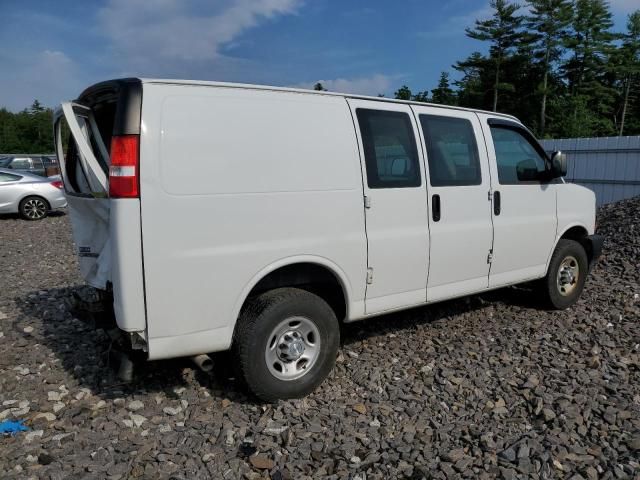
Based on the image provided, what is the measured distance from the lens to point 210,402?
3768mm

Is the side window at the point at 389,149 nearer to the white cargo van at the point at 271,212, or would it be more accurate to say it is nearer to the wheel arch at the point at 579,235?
the white cargo van at the point at 271,212

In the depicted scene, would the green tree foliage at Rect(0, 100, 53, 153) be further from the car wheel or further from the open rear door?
the open rear door

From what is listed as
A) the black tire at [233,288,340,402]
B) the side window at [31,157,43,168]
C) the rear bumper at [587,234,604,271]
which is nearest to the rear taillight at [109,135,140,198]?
the black tire at [233,288,340,402]

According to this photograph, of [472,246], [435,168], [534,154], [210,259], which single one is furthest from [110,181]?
[534,154]

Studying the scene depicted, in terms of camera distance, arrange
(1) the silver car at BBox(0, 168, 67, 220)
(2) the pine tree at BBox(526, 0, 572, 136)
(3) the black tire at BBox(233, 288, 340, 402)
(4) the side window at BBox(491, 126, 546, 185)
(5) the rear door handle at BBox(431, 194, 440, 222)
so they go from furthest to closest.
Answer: (2) the pine tree at BBox(526, 0, 572, 136)
(1) the silver car at BBox(0, 168, 67, 220)
(4) the side window at BBox(491, 126, 546, 185)
(5) the rear door handle at BBox(431, 194, 440, 222)
(3) the black tire at BBox(233, 288, 340, 402)

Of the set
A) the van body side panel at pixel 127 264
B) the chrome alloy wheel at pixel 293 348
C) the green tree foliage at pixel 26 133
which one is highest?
the green tree foliage at pixel 26 133

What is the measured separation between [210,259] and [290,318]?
2.43 ft

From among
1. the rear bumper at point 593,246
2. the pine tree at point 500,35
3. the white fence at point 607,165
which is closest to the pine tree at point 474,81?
the pine tree at point 500,35

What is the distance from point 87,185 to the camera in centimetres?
391

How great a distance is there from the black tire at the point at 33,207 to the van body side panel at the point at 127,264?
42.2 feet

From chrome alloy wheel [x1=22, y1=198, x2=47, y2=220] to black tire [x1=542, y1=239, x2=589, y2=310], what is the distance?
43.5 feet

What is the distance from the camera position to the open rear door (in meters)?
3.31

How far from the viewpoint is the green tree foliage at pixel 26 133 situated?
2271 inches

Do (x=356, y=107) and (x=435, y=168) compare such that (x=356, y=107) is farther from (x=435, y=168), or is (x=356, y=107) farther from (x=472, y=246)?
(x=472, y=246)
